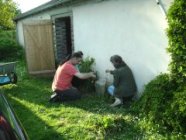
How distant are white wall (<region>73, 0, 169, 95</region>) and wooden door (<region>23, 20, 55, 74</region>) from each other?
2053 mm

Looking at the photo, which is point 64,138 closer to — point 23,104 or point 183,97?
point 183,97

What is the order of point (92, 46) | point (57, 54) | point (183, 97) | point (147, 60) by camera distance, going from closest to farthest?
point (183, 97)
point (147, 60)
point (92, 46)
point (57, 54)

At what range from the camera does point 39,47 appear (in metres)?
13.7

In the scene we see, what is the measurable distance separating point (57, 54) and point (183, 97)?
9367 millimetres

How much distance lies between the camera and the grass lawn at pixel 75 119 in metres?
6.99

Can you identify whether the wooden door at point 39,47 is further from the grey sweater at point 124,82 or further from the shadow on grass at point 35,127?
the grey sweater at point 124,82

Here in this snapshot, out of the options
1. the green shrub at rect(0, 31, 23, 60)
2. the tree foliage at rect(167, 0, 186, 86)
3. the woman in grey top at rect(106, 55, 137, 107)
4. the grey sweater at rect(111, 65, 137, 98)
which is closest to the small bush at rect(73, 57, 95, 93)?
the woman in grey top at rect(106, 55, 137, 107)

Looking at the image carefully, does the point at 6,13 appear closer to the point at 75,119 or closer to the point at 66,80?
the point at 66,80

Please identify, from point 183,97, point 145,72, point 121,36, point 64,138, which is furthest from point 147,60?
point 64,138

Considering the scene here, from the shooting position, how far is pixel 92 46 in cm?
1164

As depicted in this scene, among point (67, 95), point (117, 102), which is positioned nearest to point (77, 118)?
point (117, 102)

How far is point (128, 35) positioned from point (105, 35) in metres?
1.37

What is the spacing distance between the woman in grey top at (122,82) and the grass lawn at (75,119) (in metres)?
0.36

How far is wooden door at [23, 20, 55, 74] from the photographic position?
13625mm
